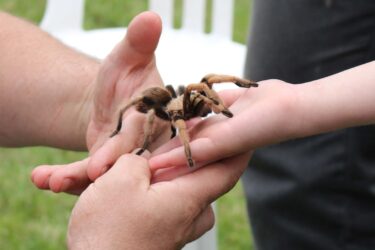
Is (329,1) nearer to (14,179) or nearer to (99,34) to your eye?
(99,34)

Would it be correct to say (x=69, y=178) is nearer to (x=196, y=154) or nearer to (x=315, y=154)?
(x=196, y=154)

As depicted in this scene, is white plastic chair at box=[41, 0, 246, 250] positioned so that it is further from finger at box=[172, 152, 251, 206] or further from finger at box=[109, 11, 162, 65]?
finger at box=[172, 152, 251, 206]

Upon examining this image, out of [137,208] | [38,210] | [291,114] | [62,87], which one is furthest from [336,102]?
[38,210]

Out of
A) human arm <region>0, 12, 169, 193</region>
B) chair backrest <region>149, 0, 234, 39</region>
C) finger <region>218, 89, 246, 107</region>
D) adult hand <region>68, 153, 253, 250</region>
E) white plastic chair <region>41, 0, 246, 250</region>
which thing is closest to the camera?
adult hand <region>68, 153, 253, 250</region>

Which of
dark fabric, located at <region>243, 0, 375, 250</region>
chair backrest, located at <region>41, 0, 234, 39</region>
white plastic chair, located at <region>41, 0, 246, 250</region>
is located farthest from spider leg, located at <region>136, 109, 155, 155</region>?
chair backrest, located at <region>41, 0, 234, 39</region>

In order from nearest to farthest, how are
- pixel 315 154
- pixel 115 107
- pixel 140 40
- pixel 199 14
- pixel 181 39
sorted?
pixel 140 40 < pixel 115 107 < pixel 315 154 < pixel 181 39 < pixel 199 14

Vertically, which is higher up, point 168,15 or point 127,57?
point 127,57

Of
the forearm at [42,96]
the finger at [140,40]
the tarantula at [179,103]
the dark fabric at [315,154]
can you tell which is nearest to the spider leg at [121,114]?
the tarantula at [179,103]
